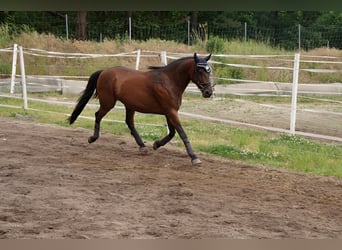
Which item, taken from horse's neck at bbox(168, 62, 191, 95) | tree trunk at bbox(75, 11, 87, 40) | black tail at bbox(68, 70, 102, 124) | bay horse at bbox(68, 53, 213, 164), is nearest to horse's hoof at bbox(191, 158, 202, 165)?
bay horse at bbox(68, 53, 213, 164)

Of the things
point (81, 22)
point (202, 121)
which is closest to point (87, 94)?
point (81, 22)

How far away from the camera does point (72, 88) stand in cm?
996

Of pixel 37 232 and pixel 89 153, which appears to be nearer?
pixel 37 232

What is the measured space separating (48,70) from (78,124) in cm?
394

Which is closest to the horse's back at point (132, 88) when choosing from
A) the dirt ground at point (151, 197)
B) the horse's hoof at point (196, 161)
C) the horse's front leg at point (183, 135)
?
the horse's front leg at point (183, 135)

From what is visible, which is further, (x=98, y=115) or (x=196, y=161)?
(x=98, y=115)

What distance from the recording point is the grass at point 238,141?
16.6 ft

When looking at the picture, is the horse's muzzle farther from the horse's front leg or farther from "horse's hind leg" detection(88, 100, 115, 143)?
"horse's hind leg" detection(88, 100, 115, 143)

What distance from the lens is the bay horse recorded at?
195 inches

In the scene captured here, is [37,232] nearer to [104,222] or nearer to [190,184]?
[104,222]

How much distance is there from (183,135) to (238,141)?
4.21ft

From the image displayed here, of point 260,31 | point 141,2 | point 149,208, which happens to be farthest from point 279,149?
point 260,31

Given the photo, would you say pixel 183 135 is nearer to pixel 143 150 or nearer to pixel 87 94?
pixel 143 150

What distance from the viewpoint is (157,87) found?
205 inches
